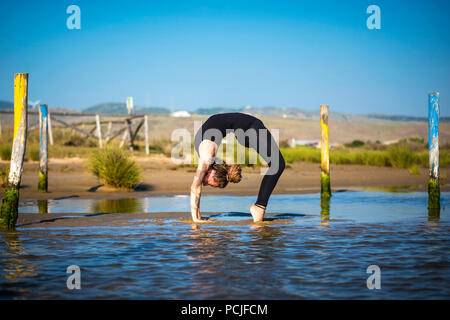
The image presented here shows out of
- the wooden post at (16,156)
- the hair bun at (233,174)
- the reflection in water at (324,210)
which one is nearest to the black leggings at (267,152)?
the hair bun at (233,174)

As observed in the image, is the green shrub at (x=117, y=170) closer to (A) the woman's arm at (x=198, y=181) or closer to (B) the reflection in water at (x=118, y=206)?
(B) the reflection in water at (x=118, y=206)

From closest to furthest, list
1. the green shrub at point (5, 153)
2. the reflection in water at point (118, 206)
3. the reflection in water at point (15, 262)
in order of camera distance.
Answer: the reflection in water at point (15, 262) → the reflection in water at point (118, 206) → the green shrub at point (5, 153)

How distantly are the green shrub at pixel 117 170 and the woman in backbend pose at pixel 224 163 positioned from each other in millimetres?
6631

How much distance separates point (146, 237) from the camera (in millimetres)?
7750

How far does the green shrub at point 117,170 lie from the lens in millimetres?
15320

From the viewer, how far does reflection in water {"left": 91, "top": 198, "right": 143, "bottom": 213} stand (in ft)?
36.6

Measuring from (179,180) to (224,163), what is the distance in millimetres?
9315

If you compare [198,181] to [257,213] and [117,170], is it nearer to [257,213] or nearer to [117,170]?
[257,213]

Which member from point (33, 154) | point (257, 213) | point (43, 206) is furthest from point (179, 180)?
point (257, 213)

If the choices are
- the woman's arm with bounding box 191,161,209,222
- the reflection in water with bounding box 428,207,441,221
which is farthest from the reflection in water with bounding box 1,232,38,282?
the reflection in water with bounding box 428,207,441,221

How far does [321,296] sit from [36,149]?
20.6 meters

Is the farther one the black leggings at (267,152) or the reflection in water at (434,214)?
the reflection in water at (434,214)

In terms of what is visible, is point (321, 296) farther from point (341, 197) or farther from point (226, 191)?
point (226, 191)

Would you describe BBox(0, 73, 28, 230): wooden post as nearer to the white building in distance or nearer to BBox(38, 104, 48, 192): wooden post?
BBox(38, 104, 48, 192): wooden post
